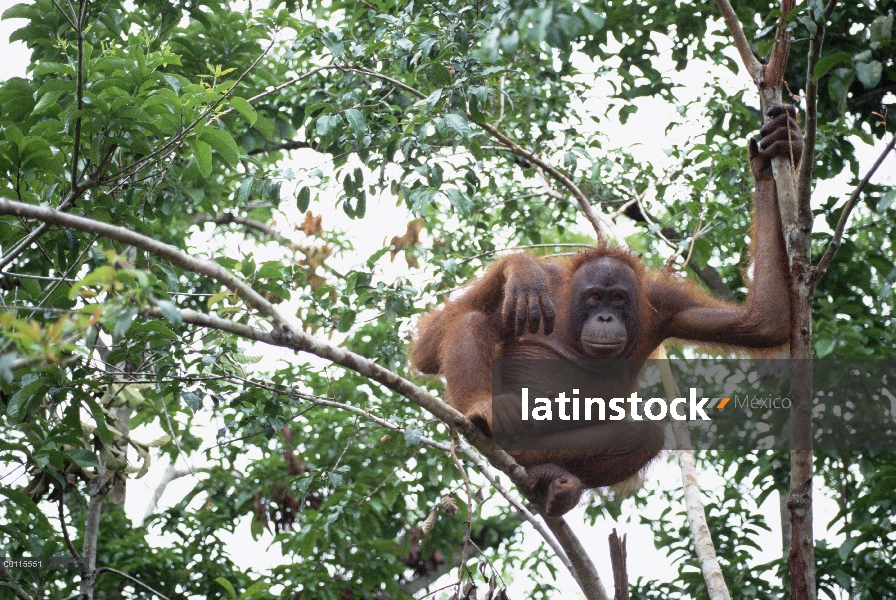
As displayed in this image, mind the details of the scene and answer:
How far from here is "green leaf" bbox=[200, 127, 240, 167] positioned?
4.52 m

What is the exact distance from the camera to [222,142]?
4.59 m

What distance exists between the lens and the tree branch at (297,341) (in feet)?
8.34

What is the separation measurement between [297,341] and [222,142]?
2056 mm

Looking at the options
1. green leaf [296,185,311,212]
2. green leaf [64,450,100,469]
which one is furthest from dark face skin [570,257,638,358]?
green leaf [64,450,100,469]

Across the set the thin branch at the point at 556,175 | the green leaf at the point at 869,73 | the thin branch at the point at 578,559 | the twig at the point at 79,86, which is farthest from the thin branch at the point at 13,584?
the green leaf at the point at 869,73

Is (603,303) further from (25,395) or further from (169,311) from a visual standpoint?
(25,395)

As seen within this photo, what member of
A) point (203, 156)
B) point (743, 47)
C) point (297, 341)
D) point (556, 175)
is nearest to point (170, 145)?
point (203, 156)

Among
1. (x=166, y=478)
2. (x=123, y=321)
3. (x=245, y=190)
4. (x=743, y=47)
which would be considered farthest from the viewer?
(x=166, y=478)

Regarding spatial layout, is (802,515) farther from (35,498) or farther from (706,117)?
(35,498)

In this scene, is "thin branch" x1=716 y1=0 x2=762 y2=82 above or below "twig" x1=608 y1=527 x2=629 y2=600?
above

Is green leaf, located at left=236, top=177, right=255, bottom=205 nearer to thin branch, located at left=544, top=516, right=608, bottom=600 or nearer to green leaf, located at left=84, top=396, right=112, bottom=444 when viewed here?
green leaf, located at left=84, top=396, right=112, bottom=444

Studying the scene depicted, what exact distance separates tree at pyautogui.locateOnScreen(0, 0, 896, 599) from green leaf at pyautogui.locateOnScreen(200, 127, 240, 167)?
1 centimetres

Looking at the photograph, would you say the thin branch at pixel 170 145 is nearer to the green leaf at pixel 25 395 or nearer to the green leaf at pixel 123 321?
the green leaf at pixel 25 395

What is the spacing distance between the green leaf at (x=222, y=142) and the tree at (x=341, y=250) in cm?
1
